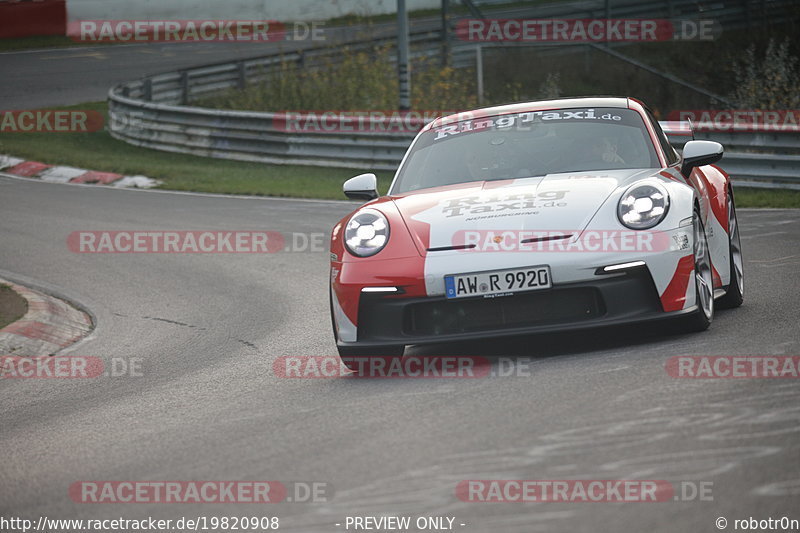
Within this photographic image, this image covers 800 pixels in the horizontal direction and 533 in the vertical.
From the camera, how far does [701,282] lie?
6250mm

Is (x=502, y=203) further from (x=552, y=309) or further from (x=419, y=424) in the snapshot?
(x=419, y=424)

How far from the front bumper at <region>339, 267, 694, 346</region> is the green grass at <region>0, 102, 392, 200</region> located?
1040cm

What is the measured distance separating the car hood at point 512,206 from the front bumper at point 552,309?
0.31 m

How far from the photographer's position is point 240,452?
4.84 meters

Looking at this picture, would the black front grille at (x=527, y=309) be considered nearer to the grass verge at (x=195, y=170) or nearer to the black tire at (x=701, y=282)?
the black tire at (x=701, y=282)

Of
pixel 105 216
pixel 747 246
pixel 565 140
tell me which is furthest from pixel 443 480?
pixel 105 216

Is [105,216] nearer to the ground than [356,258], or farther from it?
nearer to the ground

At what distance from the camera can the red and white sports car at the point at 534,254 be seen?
5914mm

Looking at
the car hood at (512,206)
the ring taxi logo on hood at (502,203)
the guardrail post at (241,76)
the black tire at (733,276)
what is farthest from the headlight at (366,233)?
the guardrail post at (241,76)

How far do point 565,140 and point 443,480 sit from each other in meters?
3.50

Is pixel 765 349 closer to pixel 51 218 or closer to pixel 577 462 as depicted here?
pixel 577 462

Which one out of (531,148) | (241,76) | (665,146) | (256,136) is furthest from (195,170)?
(665,146)

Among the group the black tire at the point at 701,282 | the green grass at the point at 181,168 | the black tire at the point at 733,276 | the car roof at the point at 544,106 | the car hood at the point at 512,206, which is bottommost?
the green grass at the point at 181,168

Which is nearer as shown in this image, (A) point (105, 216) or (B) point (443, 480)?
(B) point (443, 480)
